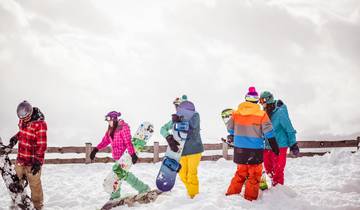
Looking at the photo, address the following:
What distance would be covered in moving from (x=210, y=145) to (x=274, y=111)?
24.8 ft

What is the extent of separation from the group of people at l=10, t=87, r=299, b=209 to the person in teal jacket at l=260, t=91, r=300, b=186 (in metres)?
0.03

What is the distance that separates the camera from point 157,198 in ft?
20.3

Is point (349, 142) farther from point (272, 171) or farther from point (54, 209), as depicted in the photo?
point (54, 209)

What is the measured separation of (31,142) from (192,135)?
2.75m

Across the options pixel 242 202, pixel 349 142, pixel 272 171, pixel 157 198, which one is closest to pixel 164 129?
pixel 157 198

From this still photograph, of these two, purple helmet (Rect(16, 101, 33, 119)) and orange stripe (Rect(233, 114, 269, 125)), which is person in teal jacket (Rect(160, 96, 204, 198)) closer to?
orange stripe (Rect(233, 114, 269, 125))

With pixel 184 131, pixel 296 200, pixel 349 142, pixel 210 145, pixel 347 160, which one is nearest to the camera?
pixel 296 200

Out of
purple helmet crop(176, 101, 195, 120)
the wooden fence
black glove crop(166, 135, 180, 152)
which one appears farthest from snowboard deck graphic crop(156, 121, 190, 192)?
the wooden fence

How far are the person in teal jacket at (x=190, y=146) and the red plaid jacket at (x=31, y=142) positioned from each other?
203 cm

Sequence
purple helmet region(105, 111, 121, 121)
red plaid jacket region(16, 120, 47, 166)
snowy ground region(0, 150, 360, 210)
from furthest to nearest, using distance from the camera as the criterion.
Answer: purple helmet region(105, 111, 121, 121), red plaid jacket region(16, 120, 47, 166), snowy ground region(0, 150, 360, 210)

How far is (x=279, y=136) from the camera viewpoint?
22.0 ft

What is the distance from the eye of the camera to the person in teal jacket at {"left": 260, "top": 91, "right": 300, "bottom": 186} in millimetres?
6617

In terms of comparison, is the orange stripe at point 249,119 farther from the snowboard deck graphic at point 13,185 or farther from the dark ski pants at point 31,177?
the snowboard deck graphic at point 13,185

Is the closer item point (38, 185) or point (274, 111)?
point (38, 185)
